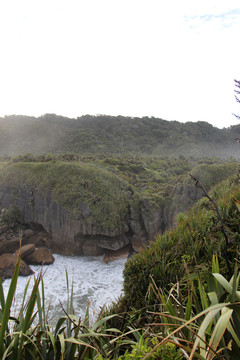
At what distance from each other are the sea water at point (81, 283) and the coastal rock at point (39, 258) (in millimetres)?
289

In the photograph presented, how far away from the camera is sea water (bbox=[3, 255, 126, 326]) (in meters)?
8.87

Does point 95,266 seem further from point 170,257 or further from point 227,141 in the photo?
point 227,141

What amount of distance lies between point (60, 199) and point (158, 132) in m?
33.1

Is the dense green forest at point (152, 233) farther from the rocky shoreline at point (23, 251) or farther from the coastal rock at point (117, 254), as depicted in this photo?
the rocky shoreline at point (23, 251)

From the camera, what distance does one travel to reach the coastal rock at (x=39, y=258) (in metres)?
11.9

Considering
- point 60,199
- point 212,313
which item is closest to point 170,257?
point 212,313

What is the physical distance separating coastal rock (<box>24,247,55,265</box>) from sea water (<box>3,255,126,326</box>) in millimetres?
289

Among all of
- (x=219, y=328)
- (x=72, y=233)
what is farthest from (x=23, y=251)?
(x=219, y=328)

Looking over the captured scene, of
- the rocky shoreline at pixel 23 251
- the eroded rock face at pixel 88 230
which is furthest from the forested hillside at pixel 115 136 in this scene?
the rocky shoreline at pixel 23 251

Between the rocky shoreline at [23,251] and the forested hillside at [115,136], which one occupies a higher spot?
the forested hillside at [115,136]

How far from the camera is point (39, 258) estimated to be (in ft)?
39.4

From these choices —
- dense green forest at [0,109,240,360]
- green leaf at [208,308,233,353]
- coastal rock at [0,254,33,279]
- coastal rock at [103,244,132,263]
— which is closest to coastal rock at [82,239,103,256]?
coastal rock at [103,244,132,263]

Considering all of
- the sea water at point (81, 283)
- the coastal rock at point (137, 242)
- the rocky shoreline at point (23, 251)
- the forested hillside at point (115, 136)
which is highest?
the forested hillside at point (115, 136)

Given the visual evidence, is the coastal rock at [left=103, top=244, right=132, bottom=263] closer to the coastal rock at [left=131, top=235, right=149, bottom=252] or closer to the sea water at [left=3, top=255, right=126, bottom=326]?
the sea water at [left=3, top=255, right=126, bottom=326]
